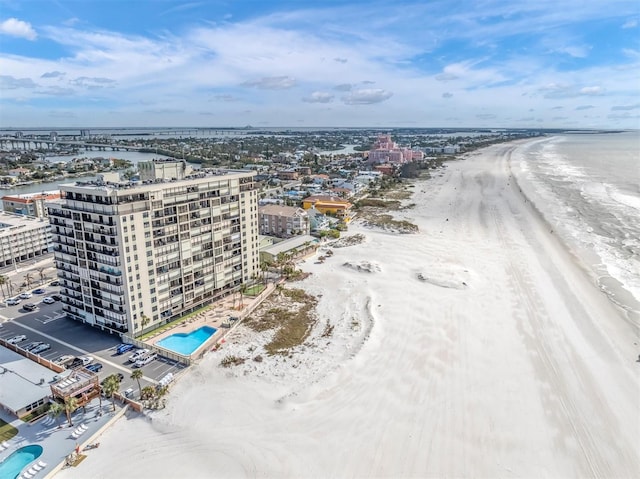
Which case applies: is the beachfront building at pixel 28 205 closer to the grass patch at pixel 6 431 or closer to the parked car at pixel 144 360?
the parked car at pixel 144 360

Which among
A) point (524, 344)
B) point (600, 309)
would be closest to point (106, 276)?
point (524, 344)

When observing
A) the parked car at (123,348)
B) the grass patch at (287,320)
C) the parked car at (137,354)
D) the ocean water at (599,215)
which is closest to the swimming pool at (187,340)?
the parked car at (137,354)

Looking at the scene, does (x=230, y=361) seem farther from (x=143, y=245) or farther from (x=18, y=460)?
(x=18, y=460)

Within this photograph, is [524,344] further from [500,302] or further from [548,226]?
[548,226]

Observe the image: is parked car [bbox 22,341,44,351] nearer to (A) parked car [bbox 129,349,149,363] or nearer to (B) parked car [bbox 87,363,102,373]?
(B) parked car [bbox 87,363,102,373]

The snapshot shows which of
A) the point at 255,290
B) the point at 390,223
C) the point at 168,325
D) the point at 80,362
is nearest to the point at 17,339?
the point at 80,362
